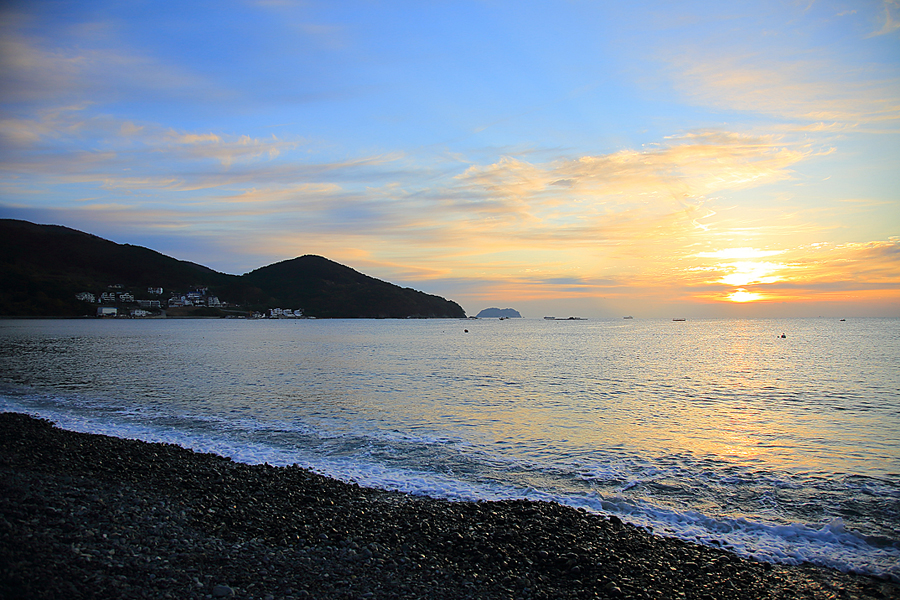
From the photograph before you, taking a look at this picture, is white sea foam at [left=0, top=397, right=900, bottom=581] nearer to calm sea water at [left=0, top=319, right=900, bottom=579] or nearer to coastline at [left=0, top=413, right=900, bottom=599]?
calm sea water at [left=0, top=319, right=900, bottom=579]

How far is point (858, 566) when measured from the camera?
8977mm

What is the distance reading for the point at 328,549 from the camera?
854cm

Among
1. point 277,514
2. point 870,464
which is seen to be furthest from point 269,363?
point 870,464

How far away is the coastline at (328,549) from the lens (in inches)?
281

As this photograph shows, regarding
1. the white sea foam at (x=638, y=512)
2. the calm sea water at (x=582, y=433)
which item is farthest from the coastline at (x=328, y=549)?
the calm sea water at (x=582, y=433)

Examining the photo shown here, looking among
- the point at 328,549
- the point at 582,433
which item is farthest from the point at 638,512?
the point at 582,433

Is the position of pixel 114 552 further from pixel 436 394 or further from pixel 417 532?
pixel 436 394

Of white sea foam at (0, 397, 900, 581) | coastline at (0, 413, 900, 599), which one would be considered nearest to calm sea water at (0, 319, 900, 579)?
white sea foam at (0, 397, 900, 581)

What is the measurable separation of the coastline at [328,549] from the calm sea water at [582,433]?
1.50m

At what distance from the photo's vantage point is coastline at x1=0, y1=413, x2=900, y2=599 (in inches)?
281

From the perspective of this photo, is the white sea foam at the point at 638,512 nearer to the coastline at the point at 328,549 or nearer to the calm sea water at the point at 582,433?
the calm sea water at the point at 582,433

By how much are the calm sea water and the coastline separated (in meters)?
1.50

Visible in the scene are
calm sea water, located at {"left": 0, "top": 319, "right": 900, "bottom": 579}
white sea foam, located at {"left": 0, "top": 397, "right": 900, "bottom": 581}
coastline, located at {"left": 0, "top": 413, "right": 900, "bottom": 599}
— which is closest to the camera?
coastline, located at {"left": 0, "top": 413, "right": 900, "bottom": 599}

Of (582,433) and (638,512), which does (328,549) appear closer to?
(638,512)
